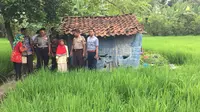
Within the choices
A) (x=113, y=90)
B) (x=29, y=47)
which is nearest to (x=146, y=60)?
(x=29, y=47)

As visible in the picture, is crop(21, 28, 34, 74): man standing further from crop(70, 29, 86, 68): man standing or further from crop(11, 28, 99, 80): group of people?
crop(70, 29, 86, 68): man standing

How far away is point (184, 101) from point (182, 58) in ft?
27.2

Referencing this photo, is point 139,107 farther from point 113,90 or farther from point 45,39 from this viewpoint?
point 45,39

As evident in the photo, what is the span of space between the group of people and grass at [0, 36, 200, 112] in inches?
72.2

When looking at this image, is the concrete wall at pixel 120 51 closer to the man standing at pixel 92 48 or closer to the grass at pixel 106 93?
the man standing at pixel 92 48

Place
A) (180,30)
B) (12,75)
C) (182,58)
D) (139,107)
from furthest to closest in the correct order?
(180,30)
(182,58)
(12,75)
(139,107)

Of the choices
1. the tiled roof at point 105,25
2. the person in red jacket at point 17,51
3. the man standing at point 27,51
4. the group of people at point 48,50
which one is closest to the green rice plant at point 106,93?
the person in red jacket at point 17,51

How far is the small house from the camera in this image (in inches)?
361

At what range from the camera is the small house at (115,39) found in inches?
361

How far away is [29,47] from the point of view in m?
7.80

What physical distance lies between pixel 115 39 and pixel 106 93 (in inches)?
207

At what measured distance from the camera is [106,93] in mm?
4234

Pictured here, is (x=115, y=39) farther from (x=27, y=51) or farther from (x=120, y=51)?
(x=27, y=51)

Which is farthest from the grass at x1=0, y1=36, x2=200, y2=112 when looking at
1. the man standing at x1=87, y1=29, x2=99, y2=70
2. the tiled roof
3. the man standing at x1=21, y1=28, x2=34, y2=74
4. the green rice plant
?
the tiled roof
